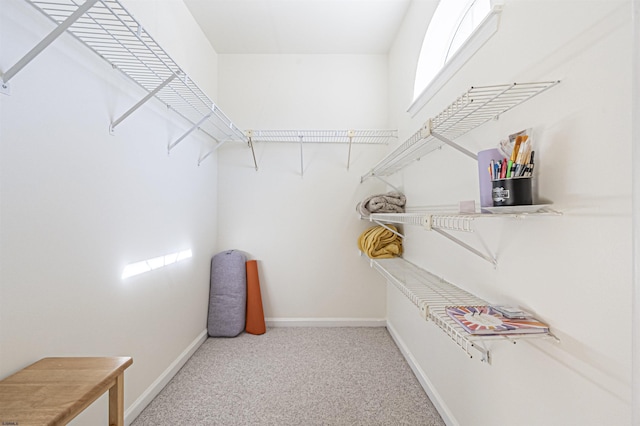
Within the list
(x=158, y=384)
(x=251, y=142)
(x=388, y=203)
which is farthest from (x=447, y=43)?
(x=158, y=384)

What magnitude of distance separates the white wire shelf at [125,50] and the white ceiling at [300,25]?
2.73 feet

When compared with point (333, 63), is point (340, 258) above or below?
below

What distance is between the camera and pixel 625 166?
0.62m

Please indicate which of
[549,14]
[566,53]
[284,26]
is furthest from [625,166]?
[284,26]

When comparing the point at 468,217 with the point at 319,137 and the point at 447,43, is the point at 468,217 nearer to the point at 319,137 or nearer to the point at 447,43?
the point at 447,43

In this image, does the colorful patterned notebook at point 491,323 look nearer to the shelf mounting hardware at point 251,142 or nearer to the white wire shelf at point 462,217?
the white wire shelf at point 462,217

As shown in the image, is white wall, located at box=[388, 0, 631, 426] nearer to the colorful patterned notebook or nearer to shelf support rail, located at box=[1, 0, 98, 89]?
the colorful patterned notebook

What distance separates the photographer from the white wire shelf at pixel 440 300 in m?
0.84

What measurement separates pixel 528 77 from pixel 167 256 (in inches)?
79.0

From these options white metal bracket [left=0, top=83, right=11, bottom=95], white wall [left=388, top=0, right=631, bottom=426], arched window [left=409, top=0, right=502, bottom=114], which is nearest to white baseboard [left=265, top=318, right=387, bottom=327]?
white wall [left=388, top=0, right=631, bottom=426]

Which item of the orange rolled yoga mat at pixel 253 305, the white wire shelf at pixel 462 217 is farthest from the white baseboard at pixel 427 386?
the orange rolled yoga mat at pixel 253 305

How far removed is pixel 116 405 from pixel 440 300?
1.21 m

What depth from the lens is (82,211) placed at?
1.20 m

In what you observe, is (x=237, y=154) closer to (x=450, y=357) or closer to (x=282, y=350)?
(x=282, y=350)
